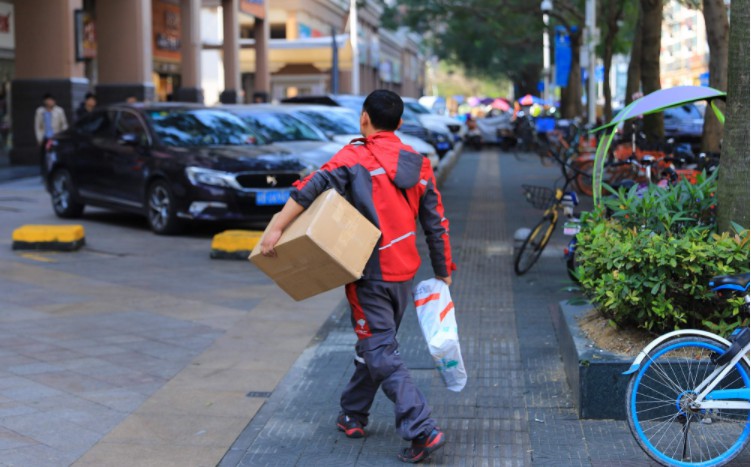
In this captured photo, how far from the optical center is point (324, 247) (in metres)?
4.88

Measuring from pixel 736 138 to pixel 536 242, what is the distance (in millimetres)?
4136

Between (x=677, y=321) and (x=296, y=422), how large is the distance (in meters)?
2.01

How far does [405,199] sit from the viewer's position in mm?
5250

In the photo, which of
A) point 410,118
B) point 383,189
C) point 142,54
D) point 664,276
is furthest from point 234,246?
point 410,118

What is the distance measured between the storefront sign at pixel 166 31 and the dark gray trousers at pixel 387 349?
29723 mm

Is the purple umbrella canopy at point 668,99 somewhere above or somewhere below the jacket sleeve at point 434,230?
above

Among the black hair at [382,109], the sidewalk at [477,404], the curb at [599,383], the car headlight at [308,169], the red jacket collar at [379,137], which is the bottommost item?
the sidewalk at [477,404]

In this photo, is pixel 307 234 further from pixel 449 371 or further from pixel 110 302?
pixel 110 302

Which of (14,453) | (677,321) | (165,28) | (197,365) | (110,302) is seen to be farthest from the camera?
(165,28)

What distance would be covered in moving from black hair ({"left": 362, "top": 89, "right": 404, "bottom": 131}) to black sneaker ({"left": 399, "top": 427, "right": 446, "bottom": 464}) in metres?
1.44

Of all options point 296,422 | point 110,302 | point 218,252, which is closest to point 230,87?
point 218,252

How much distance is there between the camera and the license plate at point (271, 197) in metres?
12.8

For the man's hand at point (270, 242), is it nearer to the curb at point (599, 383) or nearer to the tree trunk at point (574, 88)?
the curb at point (599, 383)

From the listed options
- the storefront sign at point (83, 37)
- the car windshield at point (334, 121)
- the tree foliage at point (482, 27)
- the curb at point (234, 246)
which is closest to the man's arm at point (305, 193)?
the curb at point (234, 246)
